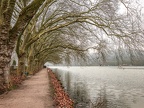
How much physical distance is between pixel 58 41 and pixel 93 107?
21664 millimetres

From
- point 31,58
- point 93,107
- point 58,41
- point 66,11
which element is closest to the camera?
point 93,107

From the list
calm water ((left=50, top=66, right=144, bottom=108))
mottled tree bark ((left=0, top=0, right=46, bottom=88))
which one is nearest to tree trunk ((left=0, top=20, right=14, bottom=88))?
mottled tree bark ((left=0, top=0, right=46, bottom=88))

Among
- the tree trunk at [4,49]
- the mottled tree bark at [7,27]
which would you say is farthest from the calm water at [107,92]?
the mottled tree bark at [7,27]

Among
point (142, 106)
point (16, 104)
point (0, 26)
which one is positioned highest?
point (0, 26)

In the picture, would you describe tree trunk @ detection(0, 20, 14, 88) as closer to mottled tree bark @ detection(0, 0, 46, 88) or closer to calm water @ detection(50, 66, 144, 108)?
mottled tree bark @ detection(0, 0, 46, 88)

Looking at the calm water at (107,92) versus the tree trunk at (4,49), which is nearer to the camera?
the tree trunk at (4,49)

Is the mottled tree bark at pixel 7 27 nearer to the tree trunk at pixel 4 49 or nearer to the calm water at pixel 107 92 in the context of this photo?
the tree trunk at pixel 4 49

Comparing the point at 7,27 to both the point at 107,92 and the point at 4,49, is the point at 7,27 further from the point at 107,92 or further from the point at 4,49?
the point at 107,92

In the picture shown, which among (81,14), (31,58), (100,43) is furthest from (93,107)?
(31,58)

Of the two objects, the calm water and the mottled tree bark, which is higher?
the mottled tree bark

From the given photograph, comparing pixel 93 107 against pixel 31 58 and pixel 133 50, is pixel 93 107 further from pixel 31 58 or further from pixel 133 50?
pixel 31 58

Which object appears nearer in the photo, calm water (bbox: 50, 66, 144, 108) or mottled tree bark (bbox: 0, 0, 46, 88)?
mottled tree bark (bbox: 0, 0, 46, 88)

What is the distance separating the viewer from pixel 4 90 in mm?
11188

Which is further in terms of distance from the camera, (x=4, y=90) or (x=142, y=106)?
(x=142, y=106)
